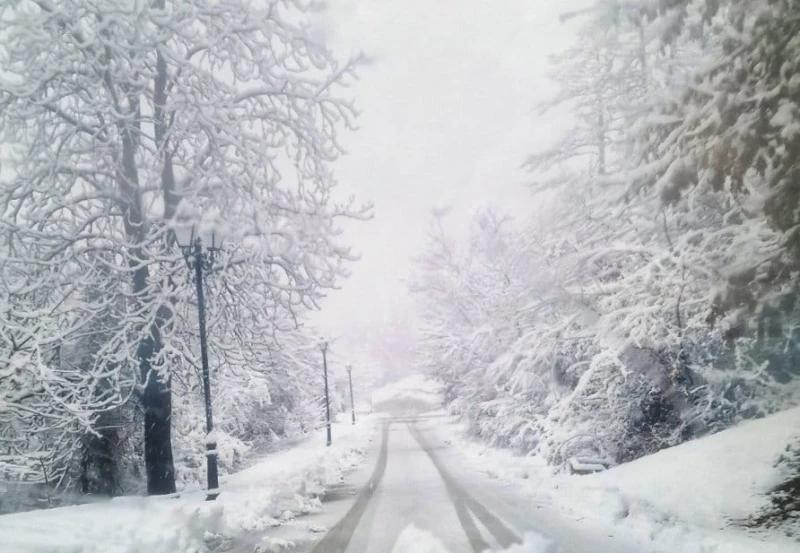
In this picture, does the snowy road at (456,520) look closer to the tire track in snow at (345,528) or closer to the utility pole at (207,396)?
the tire track in snow at (345,528)

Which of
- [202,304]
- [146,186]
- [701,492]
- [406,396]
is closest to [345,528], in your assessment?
[202,304]

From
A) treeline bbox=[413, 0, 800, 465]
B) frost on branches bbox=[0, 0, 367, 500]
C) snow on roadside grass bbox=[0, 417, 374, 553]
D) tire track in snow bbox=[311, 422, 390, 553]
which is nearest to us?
treeline bbox=[413, 0, 800, 465]

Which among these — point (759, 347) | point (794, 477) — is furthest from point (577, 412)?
point (794, 477)

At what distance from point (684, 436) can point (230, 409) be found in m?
15.9

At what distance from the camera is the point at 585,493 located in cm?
922

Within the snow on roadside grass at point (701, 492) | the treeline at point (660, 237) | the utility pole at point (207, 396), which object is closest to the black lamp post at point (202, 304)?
the utility pole at point (207, 396)

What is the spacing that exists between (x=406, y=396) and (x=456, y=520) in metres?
56.4

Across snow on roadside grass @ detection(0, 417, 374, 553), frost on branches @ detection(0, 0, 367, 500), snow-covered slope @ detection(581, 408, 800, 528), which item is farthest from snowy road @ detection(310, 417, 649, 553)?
frost on branches @ detection(0, 0, 367, 500)

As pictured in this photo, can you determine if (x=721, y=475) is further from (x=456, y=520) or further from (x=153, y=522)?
(x=153, y=522)

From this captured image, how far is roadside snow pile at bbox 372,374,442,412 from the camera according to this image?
58250 millimetres

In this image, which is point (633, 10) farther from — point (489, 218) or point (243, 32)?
point (489, 218)

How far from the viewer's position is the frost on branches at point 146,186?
8.59m

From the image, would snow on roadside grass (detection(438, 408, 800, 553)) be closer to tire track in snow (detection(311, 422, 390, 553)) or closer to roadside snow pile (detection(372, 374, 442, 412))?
tire track in snow (detection(311, 422, 390, 553))

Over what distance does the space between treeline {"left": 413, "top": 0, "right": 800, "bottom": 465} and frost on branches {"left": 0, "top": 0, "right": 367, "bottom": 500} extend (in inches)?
187
